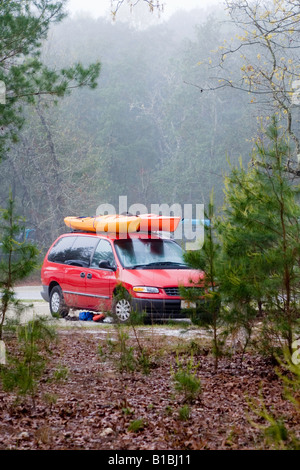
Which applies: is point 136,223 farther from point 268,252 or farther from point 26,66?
point 268,252

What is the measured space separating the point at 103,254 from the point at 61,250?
1.47 metres

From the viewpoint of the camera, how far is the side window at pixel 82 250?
13508 millimetres

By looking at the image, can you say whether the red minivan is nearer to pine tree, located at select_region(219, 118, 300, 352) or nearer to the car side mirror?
the car side mirror

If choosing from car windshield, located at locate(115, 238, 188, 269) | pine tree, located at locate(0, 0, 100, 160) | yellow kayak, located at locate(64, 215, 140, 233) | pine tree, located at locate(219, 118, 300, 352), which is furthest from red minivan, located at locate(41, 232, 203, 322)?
pine tree, located at locate(219, 118, 300, 352)

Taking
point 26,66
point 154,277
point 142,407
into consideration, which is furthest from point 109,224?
point 142,407

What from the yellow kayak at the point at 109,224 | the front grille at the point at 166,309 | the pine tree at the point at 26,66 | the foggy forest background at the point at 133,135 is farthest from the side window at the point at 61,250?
the foggy forest background at the point at 133,135

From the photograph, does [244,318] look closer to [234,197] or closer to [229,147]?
[234,197]

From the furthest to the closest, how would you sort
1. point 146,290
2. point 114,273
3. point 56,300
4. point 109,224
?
Result: 1. point 56,300
2. point 109,224
3. point 114,273
4. point 146,290

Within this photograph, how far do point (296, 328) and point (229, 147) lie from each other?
39.6 m

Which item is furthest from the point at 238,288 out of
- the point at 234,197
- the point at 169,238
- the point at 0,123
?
the point at 169,238

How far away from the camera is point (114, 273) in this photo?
41.4 feet

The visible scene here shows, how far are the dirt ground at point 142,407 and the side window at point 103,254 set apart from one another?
4.78 m

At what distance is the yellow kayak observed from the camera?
43.0ft

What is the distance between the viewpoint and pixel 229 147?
45500mm
